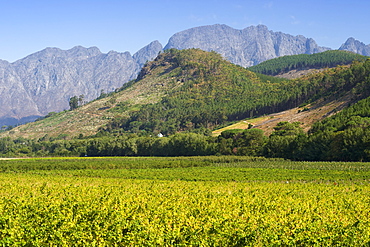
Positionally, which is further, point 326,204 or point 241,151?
point 241,151

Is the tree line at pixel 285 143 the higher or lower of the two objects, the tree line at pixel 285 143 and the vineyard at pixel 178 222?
the lower

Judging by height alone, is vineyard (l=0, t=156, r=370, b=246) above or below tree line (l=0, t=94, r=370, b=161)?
above

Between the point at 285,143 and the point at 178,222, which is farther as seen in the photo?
the point at 285,143

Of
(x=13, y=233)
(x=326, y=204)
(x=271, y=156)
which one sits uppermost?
(x=13, y=233)

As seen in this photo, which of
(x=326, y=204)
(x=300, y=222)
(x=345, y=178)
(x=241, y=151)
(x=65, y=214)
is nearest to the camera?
(x=300, y=222)

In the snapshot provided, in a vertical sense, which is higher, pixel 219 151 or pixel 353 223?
pixel 353 223

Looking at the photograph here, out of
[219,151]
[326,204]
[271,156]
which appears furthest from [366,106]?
[326,204]

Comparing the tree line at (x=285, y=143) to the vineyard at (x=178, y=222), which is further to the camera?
the tree line at (x=285, y=143)

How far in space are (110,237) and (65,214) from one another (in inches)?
271

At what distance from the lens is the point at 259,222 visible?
82.9ft

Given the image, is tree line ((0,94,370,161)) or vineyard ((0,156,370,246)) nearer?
vineyard ((0,156,370,246))

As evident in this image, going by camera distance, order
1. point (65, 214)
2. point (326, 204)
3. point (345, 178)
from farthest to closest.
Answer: point (345, 178) → point (326, 204) → point (65, 214)

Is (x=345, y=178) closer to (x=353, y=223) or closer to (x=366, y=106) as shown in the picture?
(x=353, y=223)

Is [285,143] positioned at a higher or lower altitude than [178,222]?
lower
